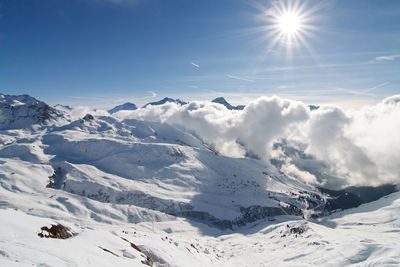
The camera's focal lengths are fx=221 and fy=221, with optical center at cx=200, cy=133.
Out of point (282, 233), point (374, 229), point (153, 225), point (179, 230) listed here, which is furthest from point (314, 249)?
point (374, 229)

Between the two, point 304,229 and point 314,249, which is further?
point 304,229

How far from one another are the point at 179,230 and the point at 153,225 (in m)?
20.0

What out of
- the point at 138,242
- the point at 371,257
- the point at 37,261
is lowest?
the point at 371,257

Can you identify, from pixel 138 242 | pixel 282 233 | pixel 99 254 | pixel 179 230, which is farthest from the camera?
pixel 179 230

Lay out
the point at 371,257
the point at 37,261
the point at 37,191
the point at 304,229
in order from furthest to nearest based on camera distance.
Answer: the point at 37,191, the point at 304,229, the point at 371,257, the point at 37,261

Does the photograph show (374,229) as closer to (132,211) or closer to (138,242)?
(132,211)

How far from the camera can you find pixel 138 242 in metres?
54.2

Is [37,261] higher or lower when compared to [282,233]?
higher

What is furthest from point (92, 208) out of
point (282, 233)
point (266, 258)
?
point (282, 233)

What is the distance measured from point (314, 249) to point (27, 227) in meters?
107

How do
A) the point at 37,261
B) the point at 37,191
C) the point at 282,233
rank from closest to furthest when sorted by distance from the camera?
1. the point at 37,261
2. the point at 282,233
3. the point at 37,191

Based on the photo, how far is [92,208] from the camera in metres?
168

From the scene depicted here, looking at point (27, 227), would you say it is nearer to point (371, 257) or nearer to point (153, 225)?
point (371, 257)

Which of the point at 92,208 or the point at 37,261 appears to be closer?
the point at 37,261
